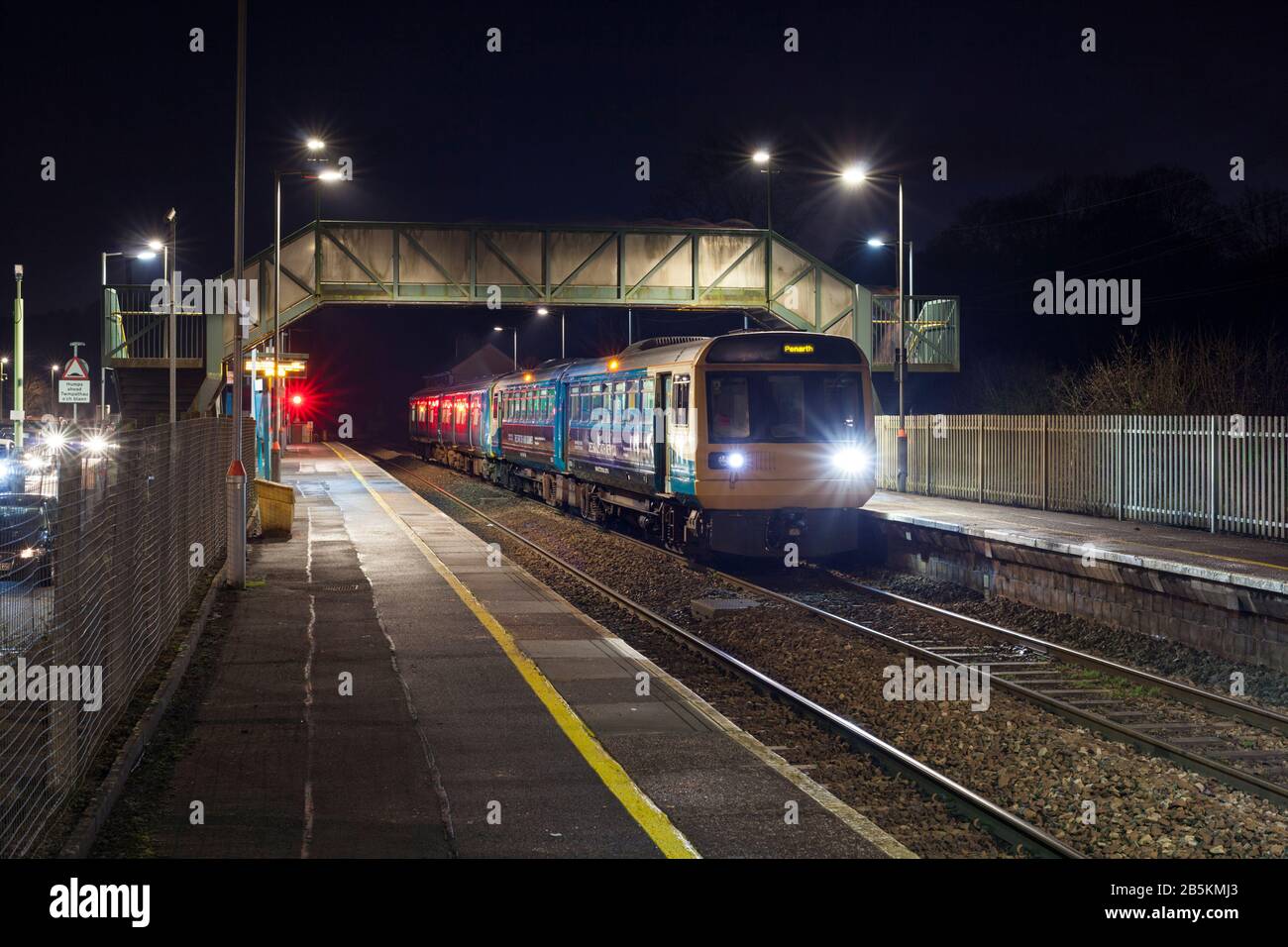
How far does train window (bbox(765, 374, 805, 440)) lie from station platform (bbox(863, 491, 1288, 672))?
2.18 meters

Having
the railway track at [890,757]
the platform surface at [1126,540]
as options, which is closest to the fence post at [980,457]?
the platform surface at [1126,540]

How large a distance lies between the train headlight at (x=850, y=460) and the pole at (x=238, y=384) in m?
7.68

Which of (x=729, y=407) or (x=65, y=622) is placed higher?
(x=729, y=407)

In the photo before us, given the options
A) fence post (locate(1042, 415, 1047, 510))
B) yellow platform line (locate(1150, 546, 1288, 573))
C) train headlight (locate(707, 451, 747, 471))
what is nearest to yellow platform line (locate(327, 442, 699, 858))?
train headlight (locate(707, 451, 747, 471))

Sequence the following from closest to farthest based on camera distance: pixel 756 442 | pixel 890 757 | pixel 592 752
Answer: pixel 592 752 < pixel 890 757 < pixel 756 442

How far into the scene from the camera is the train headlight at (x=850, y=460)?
1800 cm

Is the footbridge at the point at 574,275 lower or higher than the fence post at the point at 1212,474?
higher

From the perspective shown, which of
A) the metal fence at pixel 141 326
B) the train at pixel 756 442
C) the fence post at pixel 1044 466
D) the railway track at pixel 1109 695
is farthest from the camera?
the metal fence at pixel 141 326

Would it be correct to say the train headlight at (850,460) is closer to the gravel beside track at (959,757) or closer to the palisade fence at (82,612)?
the gravel beside track at (959,757)

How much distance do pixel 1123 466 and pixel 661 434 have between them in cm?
697

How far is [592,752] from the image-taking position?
8016 mm
